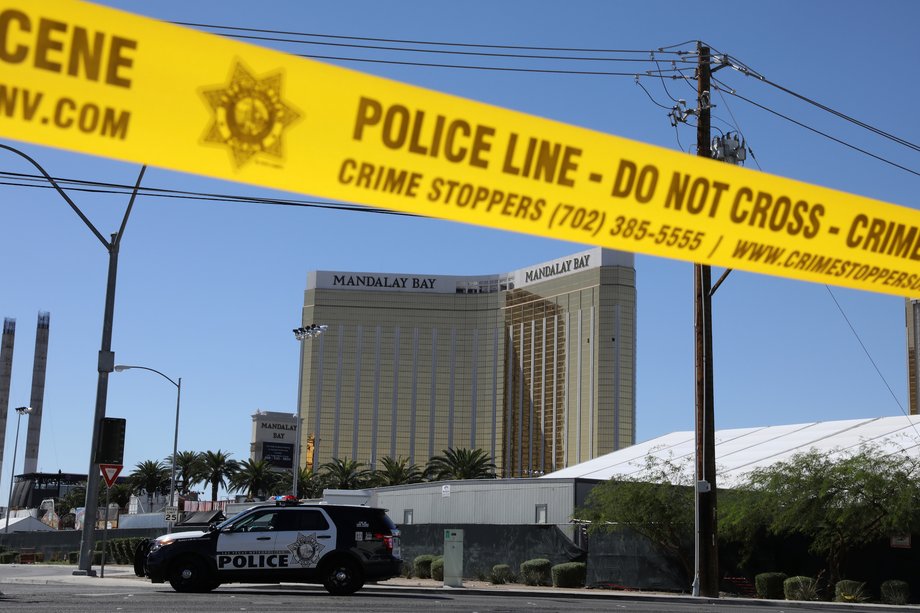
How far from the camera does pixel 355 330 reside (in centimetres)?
18062

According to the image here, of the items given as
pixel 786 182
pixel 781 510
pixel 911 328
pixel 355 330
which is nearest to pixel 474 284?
pixel 355 330

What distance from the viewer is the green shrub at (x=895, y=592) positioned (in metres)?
28.1

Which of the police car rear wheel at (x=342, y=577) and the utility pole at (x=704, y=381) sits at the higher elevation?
the utility pole at (x=704, y=381)

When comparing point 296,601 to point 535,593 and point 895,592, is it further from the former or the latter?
point 895,592

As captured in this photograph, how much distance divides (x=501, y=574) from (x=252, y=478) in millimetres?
70844

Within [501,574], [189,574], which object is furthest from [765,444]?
[189,574]

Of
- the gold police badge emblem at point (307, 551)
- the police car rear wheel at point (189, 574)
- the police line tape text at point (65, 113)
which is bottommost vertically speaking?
the police car rear wheel at point (189, 574)

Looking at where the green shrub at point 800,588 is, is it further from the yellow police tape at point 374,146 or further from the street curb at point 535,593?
the yellow police tape at point 374,146

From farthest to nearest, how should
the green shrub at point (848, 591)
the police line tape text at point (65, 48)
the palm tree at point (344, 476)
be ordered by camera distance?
the palm tree at point (344, 476) < the green shrub at point (848, 591) < the police line tape text at point (65, 48)

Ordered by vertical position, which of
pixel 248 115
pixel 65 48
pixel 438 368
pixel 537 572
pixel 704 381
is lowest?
pixel 537 572

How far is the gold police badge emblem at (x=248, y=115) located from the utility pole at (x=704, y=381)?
19778 millimetres

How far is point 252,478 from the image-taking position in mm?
99625

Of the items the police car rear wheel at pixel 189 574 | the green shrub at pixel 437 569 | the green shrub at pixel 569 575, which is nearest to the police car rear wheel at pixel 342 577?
the police car rear wheel at pixel 189 574

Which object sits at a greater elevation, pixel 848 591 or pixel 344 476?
pixel 344 476
